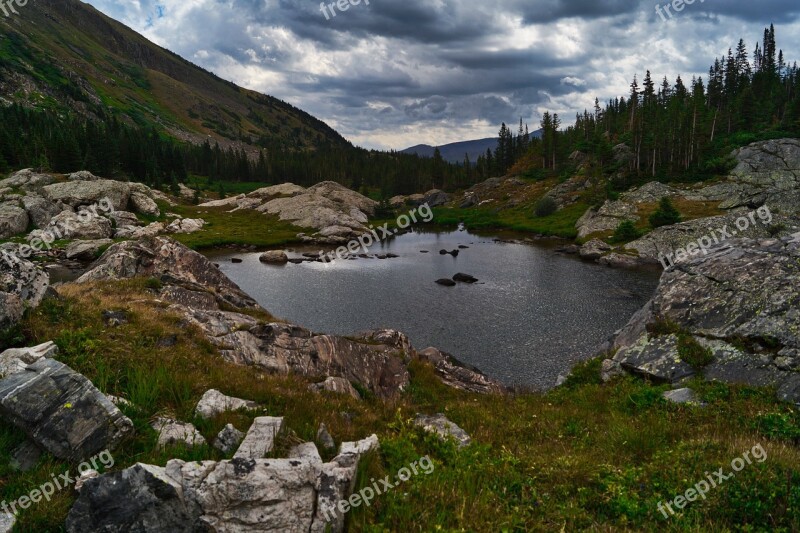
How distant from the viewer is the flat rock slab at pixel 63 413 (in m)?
7.54

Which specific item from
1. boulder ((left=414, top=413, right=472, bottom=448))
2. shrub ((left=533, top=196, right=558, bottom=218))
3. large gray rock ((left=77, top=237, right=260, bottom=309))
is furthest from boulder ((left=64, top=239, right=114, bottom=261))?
shrub ((left=533, top=196, right=558, bottom=218))

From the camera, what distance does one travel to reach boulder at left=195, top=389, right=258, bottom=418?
9492 millimetres

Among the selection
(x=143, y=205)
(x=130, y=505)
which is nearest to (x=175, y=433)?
(x=130, y=505)

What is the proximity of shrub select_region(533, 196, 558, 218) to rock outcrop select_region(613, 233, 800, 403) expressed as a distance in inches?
3746

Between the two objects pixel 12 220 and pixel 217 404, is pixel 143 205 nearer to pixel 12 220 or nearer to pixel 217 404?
pixel 12 220

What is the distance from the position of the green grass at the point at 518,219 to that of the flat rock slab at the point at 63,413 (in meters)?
92.7

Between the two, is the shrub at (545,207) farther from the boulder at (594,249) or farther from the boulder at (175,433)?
the boulder at (175,433)

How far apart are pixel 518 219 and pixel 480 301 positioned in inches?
3010

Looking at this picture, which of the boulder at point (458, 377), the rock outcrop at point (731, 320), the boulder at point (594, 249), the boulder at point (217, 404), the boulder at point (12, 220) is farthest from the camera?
the boulder at point (12, 220)

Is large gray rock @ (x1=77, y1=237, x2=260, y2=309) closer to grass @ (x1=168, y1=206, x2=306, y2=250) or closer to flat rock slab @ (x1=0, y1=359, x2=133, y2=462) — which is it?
flat rock slab @ (x1=0, y1=359, x2=133, y2=462)

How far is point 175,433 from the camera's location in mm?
8438

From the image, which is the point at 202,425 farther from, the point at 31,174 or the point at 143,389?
the point at 31,174

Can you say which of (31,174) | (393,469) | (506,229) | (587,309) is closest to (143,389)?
(393,469)

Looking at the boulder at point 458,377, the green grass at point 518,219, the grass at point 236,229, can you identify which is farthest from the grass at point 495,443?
the green grass at point 518,219
